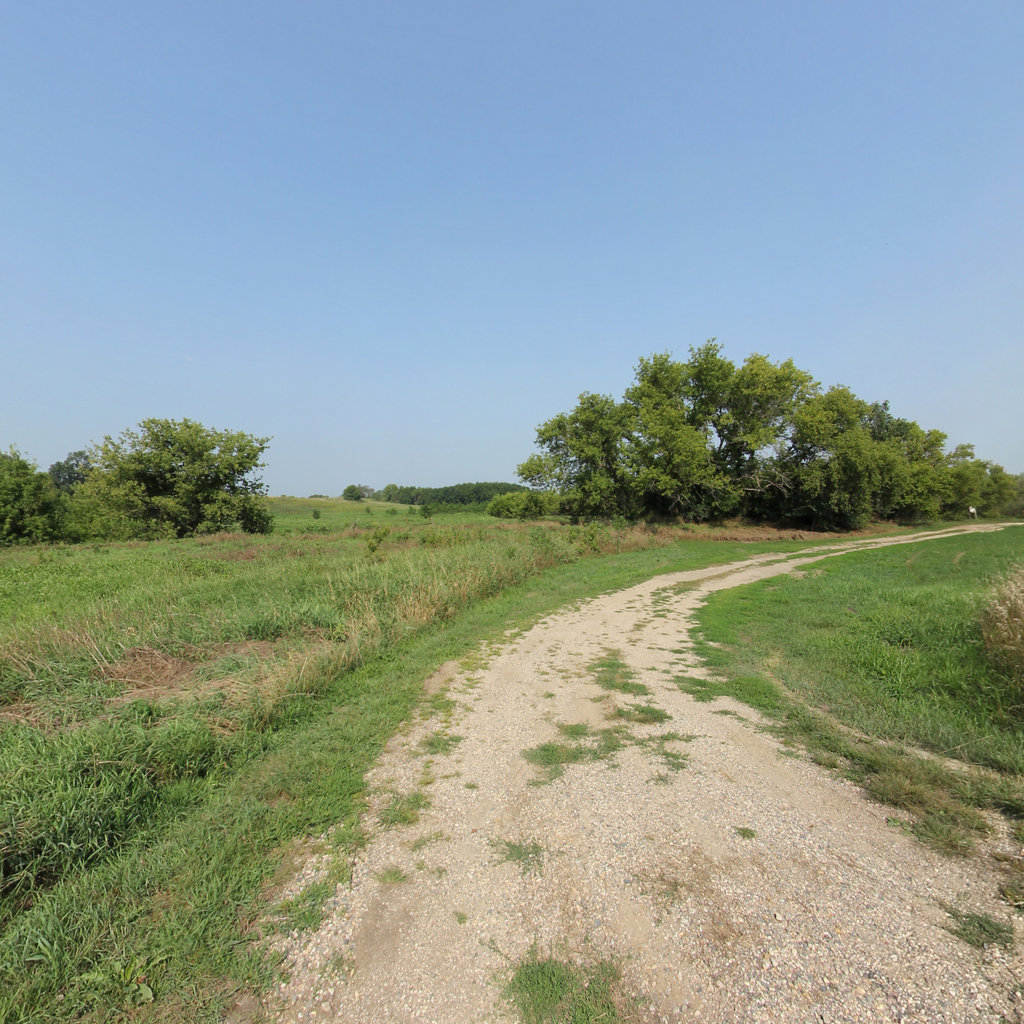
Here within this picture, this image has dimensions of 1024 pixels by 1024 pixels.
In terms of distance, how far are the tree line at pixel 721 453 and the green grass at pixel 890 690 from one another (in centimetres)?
2499

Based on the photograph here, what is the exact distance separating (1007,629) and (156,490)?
45.8m

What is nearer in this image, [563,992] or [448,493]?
[563,992]

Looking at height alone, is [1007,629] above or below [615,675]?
above

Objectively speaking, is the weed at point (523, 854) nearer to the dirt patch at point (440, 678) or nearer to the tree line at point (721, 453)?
the dirt patch at point (440, 678)

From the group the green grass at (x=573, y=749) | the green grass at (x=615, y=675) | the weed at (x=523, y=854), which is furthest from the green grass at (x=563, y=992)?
the green grass at (x=615, y=675)

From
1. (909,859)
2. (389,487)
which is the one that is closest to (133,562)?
(909,859)

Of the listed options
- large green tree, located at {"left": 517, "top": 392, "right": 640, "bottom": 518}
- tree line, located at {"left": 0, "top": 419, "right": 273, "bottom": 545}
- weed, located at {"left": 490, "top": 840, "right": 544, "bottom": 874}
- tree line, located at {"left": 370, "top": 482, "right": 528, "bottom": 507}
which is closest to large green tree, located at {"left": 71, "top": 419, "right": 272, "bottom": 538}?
tree line, located at {"left": 0, "top": 419, "right": 273, "bottom": 545}

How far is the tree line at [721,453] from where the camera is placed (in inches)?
1483

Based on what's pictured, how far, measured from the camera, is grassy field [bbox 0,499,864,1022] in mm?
2965

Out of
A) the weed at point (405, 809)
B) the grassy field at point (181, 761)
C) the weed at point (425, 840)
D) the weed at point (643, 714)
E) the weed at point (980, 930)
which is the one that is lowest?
the weed at point (643, 714)

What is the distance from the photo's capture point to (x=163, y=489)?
36031mm

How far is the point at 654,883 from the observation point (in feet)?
11.4

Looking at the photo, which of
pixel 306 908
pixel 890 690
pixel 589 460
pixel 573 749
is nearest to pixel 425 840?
pixel 306 908

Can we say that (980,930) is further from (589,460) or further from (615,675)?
(589,460)
